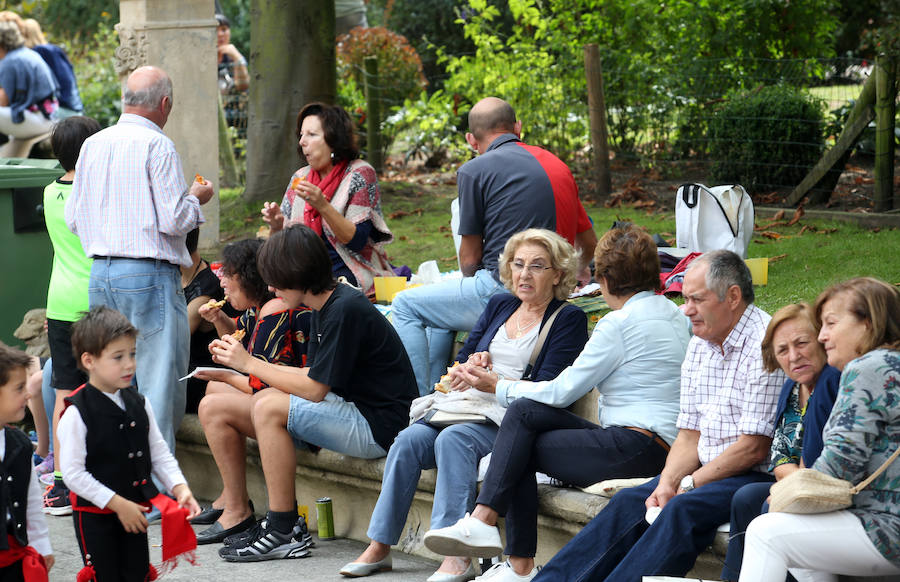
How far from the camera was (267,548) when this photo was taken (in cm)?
529

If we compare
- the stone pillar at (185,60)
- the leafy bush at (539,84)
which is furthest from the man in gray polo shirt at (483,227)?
the leafy bush at (539,84)

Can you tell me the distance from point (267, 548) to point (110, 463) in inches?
51.3

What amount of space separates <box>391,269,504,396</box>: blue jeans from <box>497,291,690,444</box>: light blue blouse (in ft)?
3.99

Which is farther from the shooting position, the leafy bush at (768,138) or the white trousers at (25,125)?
the white trousers at (25,125)

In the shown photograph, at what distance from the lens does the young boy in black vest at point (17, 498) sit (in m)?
3.82

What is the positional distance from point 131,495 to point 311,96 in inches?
247

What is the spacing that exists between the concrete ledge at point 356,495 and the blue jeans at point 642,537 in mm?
134

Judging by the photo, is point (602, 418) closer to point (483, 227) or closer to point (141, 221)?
point (483, 227)

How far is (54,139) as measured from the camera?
19.9 feet

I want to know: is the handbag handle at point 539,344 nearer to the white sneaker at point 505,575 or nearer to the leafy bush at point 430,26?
the white sneaker at point 505,575

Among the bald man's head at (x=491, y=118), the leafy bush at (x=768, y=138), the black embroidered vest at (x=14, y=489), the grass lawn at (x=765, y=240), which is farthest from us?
the leafy bush at (x=768, y=138)

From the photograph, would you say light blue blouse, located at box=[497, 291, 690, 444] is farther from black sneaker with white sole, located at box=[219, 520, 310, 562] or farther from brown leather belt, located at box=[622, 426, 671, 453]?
black sneaker with white sole, located at box=[219, 520, 310, 562]

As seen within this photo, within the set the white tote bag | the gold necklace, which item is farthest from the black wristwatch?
the white tote bag

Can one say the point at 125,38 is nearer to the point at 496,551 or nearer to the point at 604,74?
the point at 604,74
